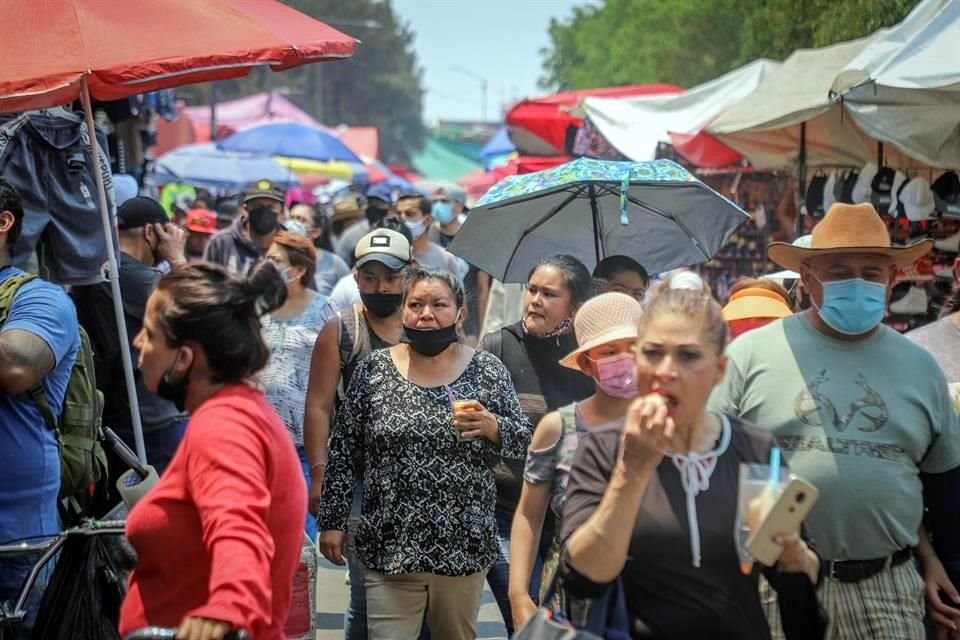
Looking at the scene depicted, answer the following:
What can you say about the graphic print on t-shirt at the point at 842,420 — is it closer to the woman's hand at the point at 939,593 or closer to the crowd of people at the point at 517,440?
the crowd of people at the point at 517,440

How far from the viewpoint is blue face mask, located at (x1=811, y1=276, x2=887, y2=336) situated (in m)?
4.62

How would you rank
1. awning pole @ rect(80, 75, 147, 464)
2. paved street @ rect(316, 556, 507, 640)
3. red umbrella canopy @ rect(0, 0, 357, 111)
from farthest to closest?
paved street @ rect(316, 556, 507, 640) < awning pole @ rect(80, 75, 147, 464) < red umbrella canopy @ rect(0, 0, 357, 111)

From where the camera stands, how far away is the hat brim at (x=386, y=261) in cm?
702

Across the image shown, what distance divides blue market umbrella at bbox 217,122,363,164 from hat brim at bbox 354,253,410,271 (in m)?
13.9

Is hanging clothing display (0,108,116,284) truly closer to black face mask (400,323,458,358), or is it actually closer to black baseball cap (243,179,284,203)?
black face mask (400,323,458,358)

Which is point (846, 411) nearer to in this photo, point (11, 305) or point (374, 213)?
point (11, 305)

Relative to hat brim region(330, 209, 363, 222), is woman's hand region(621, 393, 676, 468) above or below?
above

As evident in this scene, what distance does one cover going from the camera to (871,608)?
4.53 metres

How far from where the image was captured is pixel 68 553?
428 centimetres

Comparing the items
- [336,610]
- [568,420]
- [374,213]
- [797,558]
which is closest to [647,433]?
[797,558]

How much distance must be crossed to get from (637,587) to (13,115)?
5.21 m

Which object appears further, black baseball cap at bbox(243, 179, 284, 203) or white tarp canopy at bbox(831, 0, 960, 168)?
black baseball cap at bbox(243, 179, 284, 203)

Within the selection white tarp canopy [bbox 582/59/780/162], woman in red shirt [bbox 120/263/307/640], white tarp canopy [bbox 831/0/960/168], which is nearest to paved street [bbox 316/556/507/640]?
white tarp canopy [bbox 831/0/960/168]

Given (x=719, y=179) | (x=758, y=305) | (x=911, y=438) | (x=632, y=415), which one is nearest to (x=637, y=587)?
(x=632, y=415)
